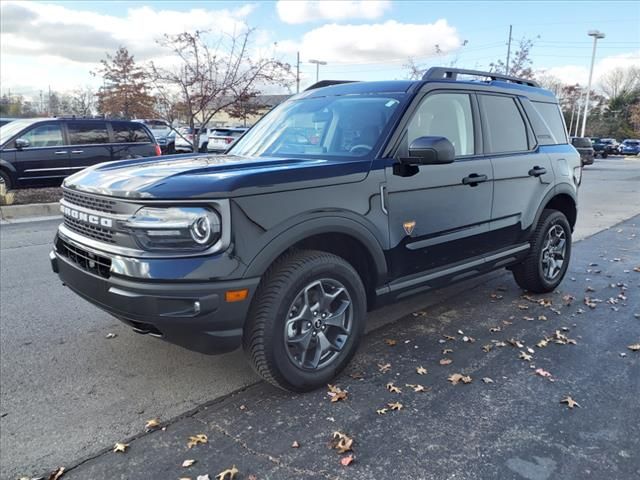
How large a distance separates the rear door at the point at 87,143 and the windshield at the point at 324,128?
8.36m

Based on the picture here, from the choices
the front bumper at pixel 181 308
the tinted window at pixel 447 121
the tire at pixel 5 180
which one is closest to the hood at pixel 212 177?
the front bumper at pixel 181 308

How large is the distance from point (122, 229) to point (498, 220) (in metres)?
3.01

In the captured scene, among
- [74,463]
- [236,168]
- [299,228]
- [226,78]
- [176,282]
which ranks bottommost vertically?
[74,463]

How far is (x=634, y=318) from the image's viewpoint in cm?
461

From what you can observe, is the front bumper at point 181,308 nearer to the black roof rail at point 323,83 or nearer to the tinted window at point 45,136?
the black roof rail at point 323,83

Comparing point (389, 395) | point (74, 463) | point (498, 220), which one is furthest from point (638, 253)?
point (74, 463)

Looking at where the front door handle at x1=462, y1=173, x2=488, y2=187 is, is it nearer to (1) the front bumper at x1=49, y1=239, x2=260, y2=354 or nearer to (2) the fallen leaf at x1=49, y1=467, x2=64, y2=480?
(1) the front bumper at x1=49, y1=239, x2=260, y2=354

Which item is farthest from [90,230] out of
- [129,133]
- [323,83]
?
[129,133]

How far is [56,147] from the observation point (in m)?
11.2

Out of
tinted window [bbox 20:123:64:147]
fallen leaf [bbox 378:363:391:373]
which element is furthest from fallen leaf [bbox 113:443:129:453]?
tinted window [bbox 20:123:64:147]

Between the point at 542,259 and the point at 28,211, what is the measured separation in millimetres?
9058

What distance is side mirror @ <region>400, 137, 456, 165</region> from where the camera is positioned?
326 centimetres

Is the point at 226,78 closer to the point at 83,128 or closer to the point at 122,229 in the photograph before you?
the point at 83,128

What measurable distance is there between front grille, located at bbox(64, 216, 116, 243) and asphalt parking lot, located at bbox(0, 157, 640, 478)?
0.97 m
